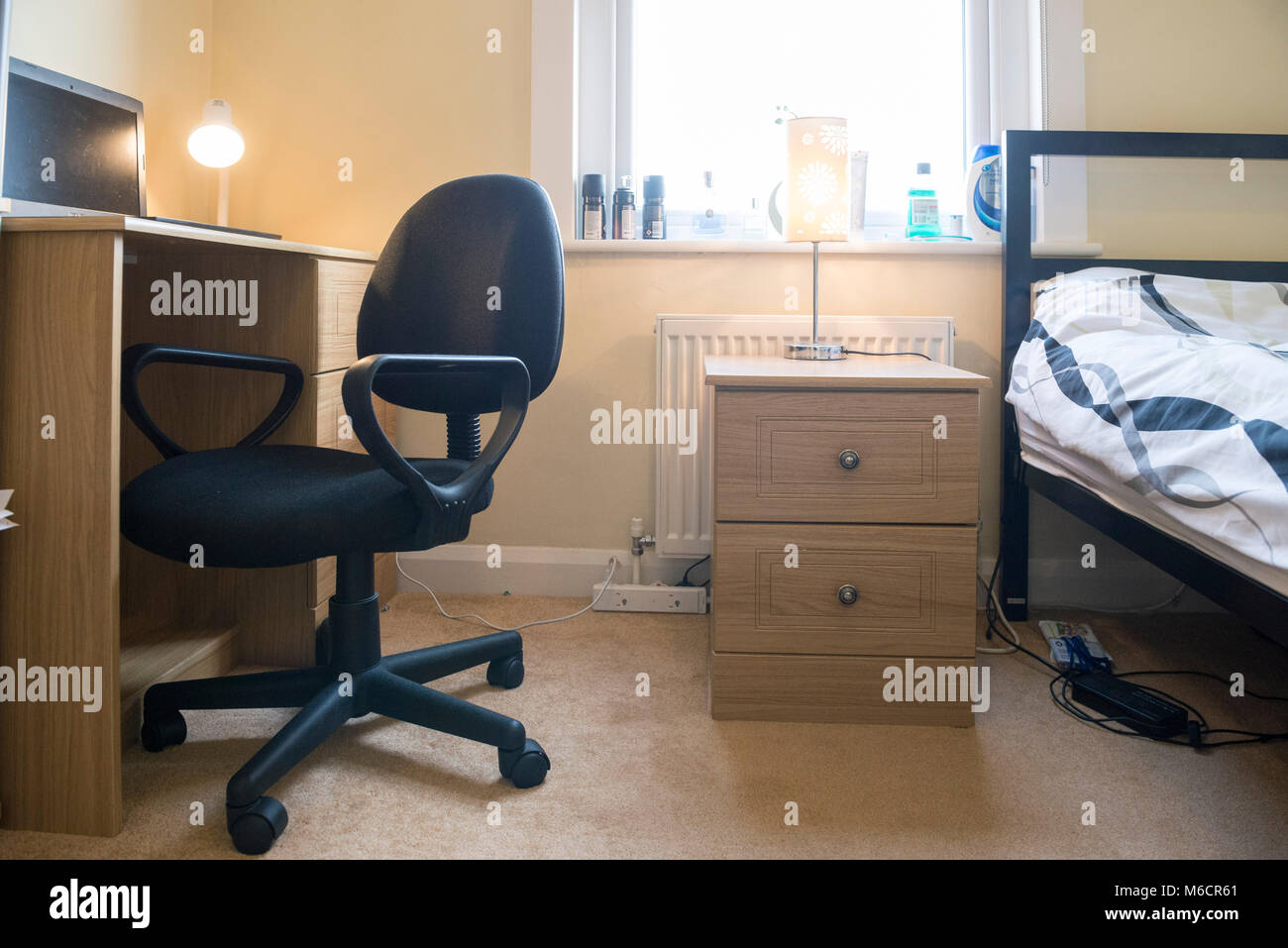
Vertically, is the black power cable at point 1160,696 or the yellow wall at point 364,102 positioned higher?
the yellow wall at point 364,102

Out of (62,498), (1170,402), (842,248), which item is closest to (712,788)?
(1170,402)

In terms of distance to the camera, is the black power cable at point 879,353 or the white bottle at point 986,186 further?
the white bottle at point 986,186

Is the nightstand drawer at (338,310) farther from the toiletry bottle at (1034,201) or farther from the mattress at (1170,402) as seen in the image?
the toiletry bottle at (1034,201)

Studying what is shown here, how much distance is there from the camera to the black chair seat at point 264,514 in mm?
1106

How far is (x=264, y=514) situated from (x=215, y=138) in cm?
115

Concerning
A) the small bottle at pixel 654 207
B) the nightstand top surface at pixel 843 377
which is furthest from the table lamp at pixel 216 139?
the nightstand top surface at pixel 843 377

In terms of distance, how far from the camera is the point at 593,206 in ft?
6.85

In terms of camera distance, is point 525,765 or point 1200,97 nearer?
point 525,765

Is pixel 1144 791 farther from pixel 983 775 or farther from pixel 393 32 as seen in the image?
pixel 393 32

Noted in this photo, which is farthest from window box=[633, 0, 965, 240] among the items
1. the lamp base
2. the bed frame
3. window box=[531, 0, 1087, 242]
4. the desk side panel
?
the desk side panel

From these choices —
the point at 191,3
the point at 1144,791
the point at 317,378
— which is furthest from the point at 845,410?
the point at 191,3

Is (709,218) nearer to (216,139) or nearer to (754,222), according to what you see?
(754,222)

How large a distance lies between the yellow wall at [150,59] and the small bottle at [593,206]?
2.95ft

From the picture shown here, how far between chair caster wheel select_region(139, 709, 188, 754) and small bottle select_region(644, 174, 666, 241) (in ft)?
4.41
